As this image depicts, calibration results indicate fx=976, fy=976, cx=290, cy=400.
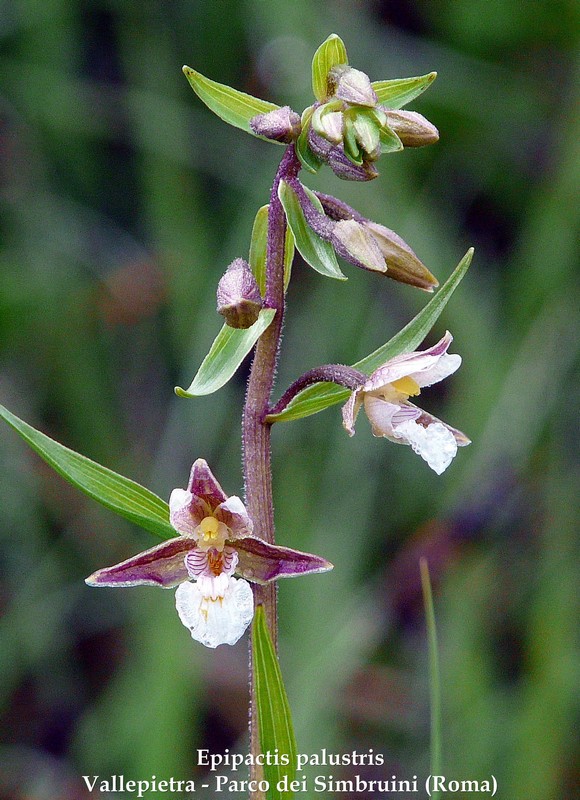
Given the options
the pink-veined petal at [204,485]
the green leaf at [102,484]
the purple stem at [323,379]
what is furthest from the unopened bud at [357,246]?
the green leaf at [102,484]

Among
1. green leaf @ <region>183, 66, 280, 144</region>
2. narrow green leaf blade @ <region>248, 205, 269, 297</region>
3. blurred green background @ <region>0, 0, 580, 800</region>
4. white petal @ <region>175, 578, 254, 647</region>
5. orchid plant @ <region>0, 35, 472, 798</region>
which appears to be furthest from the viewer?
blurred green background @ <region>0, 0, 580, 800</region>

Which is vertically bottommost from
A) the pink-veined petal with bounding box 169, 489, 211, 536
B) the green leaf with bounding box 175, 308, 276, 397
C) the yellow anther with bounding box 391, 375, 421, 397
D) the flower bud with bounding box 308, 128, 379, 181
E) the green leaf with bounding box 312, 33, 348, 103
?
the pink-veined petal with bounding box 169, 489, 211, 536

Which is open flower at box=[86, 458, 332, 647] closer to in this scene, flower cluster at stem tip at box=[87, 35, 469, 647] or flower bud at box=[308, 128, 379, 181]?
flower cluster at stem tip at box=[87, 35, 469, 647]

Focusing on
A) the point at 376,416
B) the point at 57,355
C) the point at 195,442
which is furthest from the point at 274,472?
the point at 376,416

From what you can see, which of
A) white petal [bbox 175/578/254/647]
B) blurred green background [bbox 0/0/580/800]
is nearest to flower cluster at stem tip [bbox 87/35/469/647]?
white petal [bbox 175/578/254/647]

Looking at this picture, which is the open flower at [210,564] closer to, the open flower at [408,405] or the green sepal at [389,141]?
the open flower at [408,405]

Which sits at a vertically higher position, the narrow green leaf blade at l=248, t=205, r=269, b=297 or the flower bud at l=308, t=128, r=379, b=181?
the narrow green leaf blade at l=248, t=205, r=269, b=297

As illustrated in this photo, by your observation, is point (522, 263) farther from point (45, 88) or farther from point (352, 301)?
point (45, 88)
